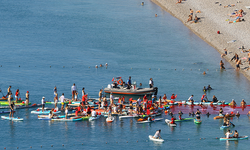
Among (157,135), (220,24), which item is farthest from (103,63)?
(220,24)

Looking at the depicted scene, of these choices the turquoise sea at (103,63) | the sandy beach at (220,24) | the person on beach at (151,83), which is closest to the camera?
the turquoise sea at (103,63)

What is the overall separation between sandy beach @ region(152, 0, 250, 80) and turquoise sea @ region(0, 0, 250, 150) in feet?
7.81

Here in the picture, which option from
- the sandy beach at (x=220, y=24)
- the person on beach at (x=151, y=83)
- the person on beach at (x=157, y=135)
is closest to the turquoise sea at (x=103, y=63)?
the person on beach at (x=157, y=135)

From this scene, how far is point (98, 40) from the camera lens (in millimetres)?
115875

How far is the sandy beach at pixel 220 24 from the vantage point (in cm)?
10631

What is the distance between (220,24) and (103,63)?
130ft

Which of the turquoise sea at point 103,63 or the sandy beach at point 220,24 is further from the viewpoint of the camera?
the sandy beach at point 220,24

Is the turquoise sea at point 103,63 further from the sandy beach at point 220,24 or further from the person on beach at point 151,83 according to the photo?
the person on beach at point 151,83

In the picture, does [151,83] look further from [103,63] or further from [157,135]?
[103,63]

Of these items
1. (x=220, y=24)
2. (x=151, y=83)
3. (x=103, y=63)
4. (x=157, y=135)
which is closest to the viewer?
(x=157, y=135)

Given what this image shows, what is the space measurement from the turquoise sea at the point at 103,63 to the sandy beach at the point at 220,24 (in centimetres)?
238

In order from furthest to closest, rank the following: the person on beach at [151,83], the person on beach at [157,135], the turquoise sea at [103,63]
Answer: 1. the person on beach at [151,83]
2. the turquoise sea at [103,63]
3. the person on beach at [157,135]

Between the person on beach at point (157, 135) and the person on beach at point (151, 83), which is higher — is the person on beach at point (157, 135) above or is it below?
below

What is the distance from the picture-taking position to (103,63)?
322 ft
